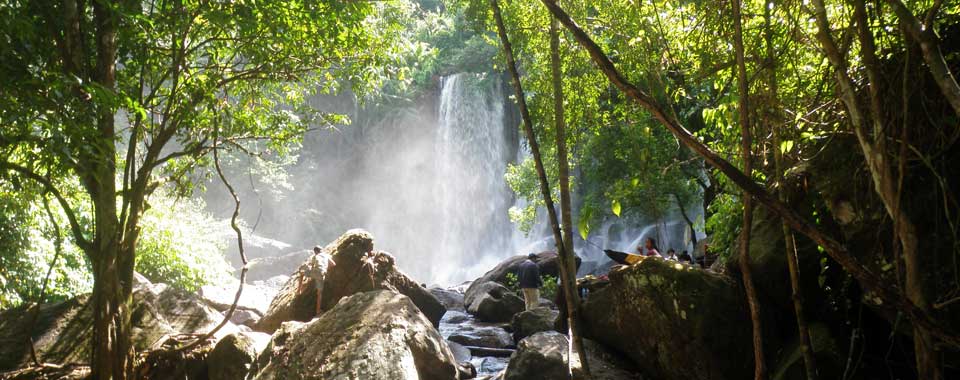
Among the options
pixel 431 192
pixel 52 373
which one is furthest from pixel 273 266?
pixel 52 373

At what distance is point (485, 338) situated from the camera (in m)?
11.2

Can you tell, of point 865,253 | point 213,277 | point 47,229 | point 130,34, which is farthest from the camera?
point 213,277

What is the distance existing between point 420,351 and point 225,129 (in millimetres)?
3579

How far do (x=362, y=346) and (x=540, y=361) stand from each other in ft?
6.78

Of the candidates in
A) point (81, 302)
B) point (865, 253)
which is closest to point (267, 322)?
point (81, 302)

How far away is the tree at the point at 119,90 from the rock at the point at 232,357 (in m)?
1.04

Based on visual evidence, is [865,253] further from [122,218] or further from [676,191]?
[676,191]

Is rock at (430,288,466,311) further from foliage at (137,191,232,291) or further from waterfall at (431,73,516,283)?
waterfall at (431,73,516,283)

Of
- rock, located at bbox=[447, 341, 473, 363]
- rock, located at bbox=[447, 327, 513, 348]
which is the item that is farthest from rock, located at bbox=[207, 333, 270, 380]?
rock, located at bbox=[447, 327, 513, 348]

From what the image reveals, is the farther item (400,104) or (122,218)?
(400,104)

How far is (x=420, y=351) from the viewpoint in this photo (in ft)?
20.9

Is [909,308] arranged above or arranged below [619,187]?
below

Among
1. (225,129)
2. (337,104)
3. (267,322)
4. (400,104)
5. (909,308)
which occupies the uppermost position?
(337,104)

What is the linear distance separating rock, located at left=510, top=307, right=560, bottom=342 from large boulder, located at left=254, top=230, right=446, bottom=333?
106 inches
